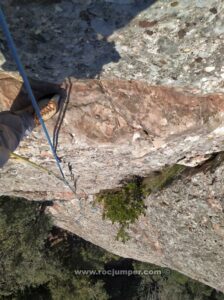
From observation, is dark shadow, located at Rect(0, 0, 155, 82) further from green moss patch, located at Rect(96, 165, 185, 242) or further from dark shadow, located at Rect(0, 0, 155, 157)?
green moss patch, located at Rect(96, 165, 185, 242)

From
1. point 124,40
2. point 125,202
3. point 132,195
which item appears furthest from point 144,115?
point 125,202

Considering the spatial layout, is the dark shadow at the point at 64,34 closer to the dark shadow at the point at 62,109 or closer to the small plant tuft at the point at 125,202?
the dark shadow at the point at 62,109

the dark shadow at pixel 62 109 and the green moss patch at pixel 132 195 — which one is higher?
the dark shadow at pixel 62 109

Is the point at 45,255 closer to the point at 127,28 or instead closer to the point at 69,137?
the point at 69,137

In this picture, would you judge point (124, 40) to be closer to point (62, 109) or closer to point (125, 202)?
point (62, 109)

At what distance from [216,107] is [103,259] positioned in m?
10.9

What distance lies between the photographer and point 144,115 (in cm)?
410

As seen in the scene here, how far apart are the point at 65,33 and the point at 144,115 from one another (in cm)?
158

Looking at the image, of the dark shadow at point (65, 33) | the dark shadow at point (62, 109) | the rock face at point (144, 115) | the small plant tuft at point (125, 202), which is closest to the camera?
the dark shadow at point (65, 33)

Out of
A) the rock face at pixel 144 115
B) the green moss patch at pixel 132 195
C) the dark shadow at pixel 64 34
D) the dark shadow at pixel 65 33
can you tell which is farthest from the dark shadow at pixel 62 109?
the green moss patch at pixel 132 195

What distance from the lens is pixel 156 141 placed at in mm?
4426

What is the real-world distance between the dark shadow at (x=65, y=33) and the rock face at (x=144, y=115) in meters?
0.01

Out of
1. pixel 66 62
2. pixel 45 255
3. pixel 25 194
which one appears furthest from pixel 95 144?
pixel 45 255

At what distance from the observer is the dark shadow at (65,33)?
2.62 m
